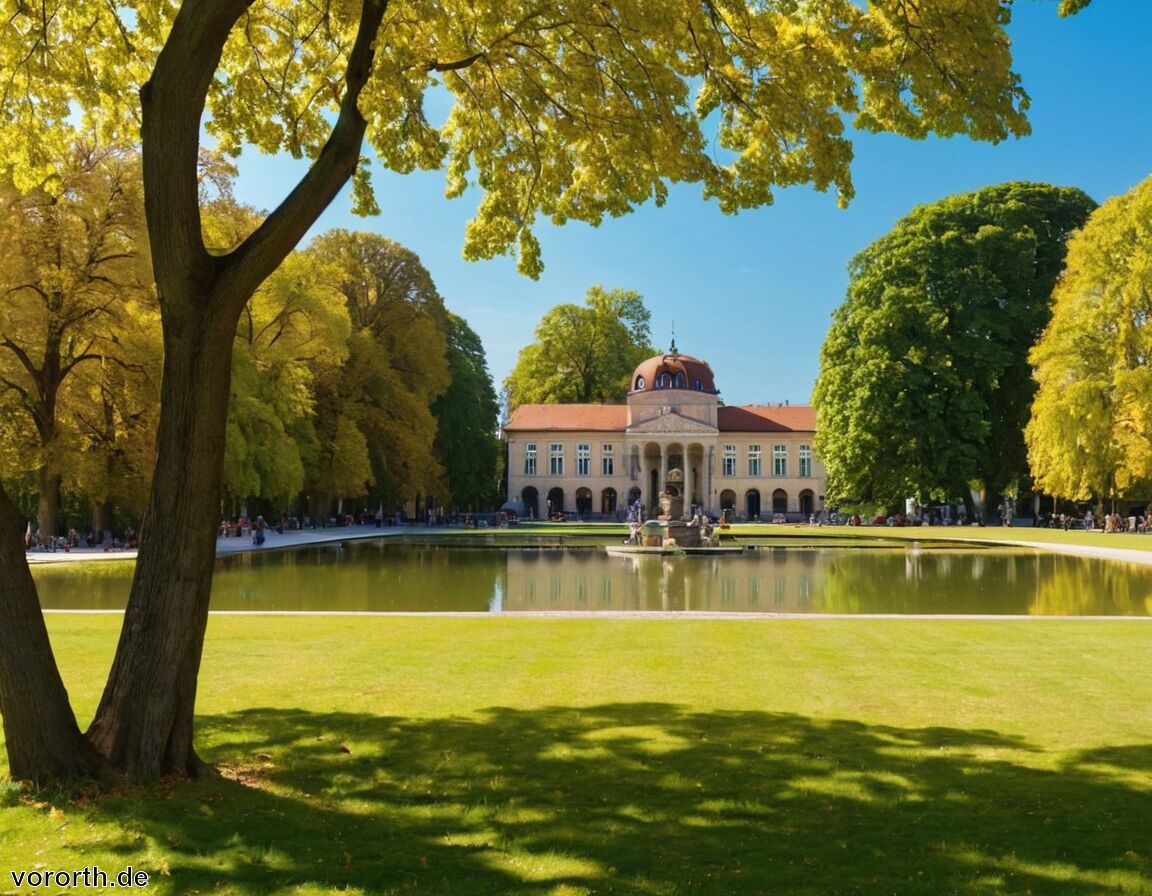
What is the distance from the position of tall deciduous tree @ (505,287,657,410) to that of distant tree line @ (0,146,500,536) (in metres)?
17.9

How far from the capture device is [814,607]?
1475cm

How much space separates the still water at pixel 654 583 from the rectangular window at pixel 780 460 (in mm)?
41043

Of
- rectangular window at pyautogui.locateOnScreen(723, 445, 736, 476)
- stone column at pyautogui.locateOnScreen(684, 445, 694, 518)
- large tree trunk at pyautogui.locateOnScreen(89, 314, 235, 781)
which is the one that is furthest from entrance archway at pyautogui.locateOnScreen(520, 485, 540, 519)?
large tree trunk at pyautogui.locateOnScreen(89, 314, 235, 781)

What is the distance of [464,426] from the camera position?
2112 inches

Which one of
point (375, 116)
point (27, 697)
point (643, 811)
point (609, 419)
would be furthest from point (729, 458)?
point (27, 697)

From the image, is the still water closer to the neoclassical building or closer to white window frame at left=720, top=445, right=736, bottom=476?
the neoclassical building

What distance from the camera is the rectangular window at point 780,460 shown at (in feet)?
227

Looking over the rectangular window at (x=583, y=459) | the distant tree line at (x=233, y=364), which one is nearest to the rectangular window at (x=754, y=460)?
the rectangular window at (x=583, y=459)

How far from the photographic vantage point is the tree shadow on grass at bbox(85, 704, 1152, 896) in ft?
12.9

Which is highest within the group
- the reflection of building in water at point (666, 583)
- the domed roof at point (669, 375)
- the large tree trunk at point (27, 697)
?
the domed roof at point (669, 375)

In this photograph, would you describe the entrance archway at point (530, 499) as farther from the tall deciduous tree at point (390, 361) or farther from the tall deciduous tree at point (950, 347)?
the tall deciduous tree at point (950, 347)

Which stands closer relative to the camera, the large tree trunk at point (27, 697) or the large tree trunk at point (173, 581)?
the large tree trunk at point (27, 697)

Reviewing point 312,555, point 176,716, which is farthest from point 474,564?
point 176,716

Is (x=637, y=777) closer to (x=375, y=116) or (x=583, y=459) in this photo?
(x=375, y=116)
